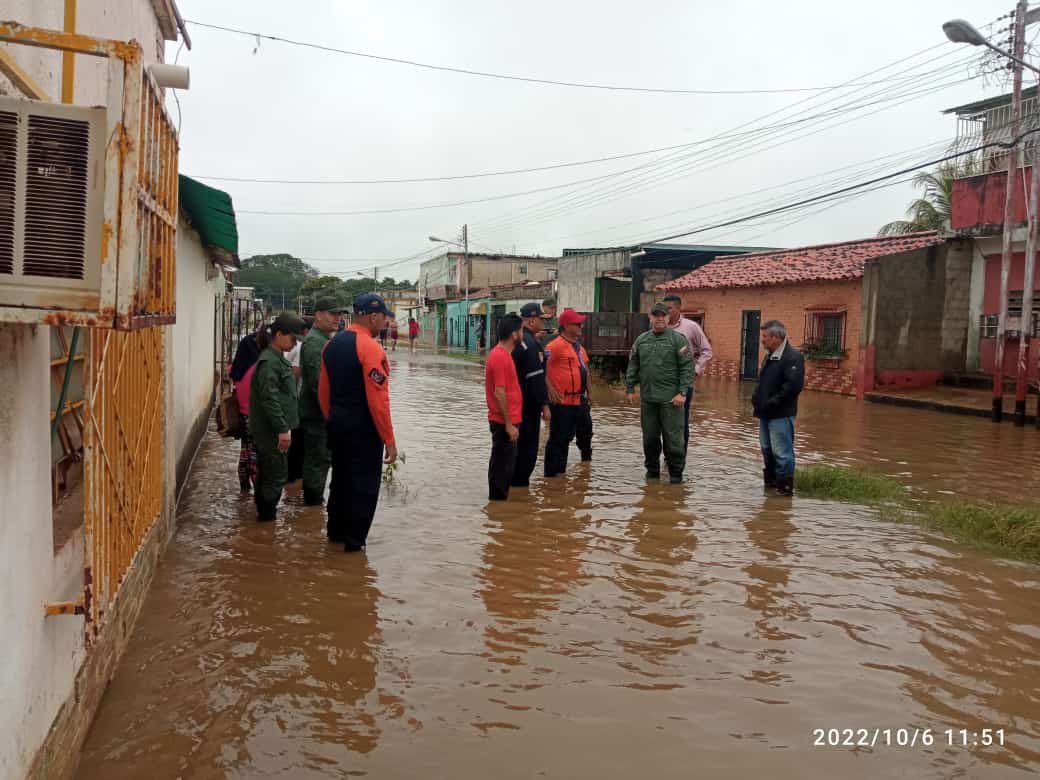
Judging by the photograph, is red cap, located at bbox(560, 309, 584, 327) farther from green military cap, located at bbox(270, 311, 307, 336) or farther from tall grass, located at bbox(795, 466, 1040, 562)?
green military cap, located at bbox(270, 311, 307, 336)

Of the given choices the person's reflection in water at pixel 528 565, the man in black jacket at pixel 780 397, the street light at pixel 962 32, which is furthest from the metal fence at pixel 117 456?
the street light at pixel 962 32

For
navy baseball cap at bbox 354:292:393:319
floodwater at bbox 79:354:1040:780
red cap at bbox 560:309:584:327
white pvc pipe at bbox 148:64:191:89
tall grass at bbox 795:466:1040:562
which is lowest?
floodwater at bbox 79:354:1040:780

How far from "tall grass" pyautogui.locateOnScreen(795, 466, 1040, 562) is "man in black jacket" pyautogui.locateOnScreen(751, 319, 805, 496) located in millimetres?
408

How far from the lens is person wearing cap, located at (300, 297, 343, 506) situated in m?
7.18

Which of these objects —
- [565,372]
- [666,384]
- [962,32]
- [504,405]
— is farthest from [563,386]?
[962,32]

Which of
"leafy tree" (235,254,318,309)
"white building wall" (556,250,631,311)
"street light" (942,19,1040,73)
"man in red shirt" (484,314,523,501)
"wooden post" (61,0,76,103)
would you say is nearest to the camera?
"wooden post" (61,0,76,103)

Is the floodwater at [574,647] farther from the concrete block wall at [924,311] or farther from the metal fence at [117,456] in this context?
the concrete block wall at [924,311]

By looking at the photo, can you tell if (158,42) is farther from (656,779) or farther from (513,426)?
(656,779)

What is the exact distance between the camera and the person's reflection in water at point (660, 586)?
4426mm

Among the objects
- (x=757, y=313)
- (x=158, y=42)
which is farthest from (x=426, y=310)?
(x=158, y=42)

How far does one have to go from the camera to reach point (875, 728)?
144 inches

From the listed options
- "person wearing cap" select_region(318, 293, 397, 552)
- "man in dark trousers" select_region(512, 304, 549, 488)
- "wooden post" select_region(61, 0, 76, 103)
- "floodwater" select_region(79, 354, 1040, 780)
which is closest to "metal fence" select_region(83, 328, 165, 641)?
"floodwater" select_region(79, 354, 1040, 780)

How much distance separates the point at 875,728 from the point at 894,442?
9.70 m

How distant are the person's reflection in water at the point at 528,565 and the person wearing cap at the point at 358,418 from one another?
96 cm
